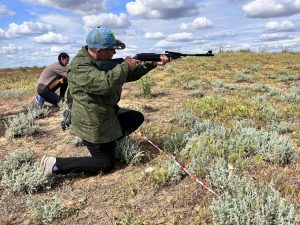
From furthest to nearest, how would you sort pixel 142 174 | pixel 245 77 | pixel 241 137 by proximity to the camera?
pixel 245 77, pixel 241 137, pixel 142 174

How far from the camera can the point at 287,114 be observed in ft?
29.0

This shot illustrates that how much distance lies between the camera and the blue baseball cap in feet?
17.6

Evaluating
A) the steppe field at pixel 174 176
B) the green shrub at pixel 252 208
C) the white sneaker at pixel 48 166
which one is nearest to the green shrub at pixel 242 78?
the steppe field at pixel 174 176

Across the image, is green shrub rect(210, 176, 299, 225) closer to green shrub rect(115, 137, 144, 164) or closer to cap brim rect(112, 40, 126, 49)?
green shrub rect(115, 137, 144, 164)

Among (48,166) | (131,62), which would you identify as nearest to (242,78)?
(131,62)

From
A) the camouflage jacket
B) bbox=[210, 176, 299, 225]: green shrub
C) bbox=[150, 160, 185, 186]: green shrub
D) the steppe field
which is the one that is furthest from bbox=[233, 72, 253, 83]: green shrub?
bbox=[210, 176, 299, 225]: green shrub

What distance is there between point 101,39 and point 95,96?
2.56 feet

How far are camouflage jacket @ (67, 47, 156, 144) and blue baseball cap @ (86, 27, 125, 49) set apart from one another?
0.62 ft

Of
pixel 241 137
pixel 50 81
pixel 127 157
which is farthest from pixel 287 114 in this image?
pixel 50 81

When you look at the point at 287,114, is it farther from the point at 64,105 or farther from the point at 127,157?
the point at 64,105

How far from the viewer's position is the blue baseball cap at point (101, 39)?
17.6 feet

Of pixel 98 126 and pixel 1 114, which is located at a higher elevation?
pixel 98 126

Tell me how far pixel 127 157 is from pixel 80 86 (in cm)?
133

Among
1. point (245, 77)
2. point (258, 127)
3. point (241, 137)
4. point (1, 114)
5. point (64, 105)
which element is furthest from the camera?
point (245, 77)
